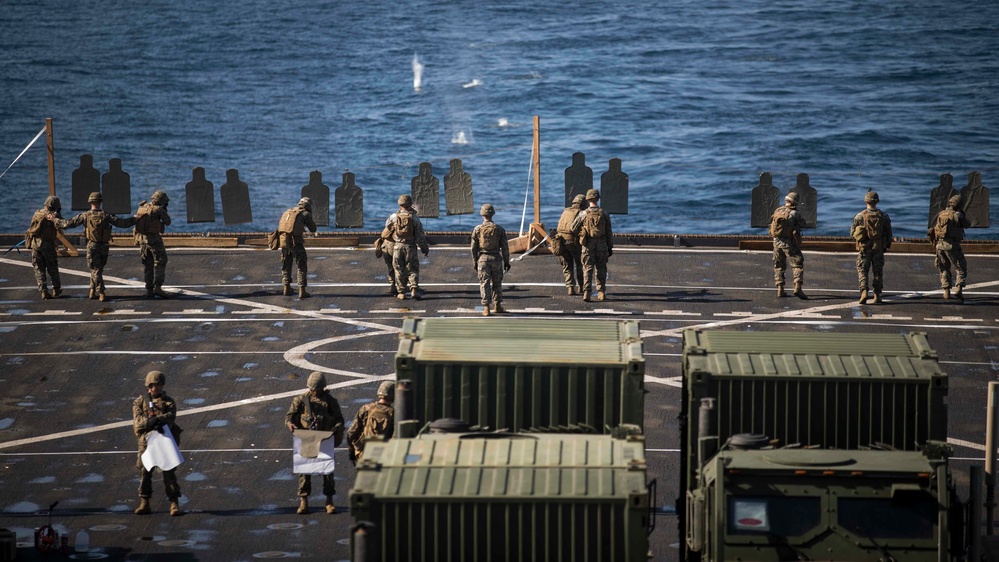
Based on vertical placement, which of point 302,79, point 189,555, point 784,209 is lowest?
point 189,555

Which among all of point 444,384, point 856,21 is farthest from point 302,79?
point 444,384

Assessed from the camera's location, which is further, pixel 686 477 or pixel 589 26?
pixel 589 26

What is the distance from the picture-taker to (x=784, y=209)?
97.6 feet

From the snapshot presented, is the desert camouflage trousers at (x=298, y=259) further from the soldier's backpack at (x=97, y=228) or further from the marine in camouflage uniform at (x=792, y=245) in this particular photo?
the marine in camouflage uniform at (x=792, y=245)

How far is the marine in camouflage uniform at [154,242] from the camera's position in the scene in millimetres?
29750

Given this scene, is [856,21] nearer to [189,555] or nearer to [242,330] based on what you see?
[242,330]

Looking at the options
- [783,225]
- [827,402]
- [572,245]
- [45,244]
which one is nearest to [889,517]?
[827,402]

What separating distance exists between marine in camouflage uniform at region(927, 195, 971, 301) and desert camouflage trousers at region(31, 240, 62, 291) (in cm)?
1772

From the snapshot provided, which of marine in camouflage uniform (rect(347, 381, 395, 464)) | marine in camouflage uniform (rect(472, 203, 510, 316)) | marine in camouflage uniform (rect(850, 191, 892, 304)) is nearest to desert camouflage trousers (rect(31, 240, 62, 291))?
marine in camouflage uniform (rect(472, 203, 510, 316))

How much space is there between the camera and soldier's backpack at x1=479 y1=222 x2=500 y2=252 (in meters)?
28.3

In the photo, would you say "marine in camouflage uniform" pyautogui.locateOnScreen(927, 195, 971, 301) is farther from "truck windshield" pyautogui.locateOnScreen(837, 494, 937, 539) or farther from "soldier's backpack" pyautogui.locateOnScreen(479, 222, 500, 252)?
"truck windshield" pyautogui.locateOnScreen(837, 494, 937, 539)

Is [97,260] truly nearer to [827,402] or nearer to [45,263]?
[45,263]

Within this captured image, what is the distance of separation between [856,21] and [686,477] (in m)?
109

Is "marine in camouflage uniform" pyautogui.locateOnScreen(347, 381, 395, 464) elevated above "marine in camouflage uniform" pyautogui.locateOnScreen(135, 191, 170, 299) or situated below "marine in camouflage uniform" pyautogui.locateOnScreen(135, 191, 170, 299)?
below
